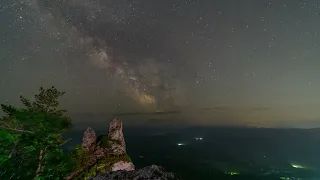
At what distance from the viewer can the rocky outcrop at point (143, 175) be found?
698cm

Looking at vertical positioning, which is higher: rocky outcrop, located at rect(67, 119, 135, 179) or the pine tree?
the pine tree

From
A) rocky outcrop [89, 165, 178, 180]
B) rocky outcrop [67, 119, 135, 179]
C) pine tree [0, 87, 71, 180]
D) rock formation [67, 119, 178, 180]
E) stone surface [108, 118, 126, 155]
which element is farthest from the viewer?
stone surface [108, 118, 126, 155]

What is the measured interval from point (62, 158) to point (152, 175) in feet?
37.0

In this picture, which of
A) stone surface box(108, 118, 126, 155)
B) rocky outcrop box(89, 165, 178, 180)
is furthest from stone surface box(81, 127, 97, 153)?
rocky outcrop box(89, 165, 178, 180)

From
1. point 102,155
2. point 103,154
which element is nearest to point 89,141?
point 103,154

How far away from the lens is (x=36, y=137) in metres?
12.0

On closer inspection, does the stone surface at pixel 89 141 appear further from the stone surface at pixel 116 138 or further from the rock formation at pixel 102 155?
the stone surface at pixel 116 138

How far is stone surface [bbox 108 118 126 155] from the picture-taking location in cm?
5494

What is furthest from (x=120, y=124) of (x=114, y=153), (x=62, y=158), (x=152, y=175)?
(x=152, y=175)

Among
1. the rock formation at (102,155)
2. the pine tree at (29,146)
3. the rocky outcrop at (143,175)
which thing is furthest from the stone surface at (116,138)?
the rocky outcrop at (143,175)

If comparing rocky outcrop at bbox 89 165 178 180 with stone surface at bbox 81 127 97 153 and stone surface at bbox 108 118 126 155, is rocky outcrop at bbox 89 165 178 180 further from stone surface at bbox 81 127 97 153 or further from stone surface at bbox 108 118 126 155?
stone surface at bbox 81 127 97 153

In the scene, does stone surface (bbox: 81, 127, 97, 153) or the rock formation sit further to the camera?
stone surface (bbox: 81, 127, 97, 153)

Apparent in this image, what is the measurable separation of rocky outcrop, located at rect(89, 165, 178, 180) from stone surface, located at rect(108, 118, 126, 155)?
4921cm

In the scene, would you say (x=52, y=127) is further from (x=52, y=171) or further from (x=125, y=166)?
(x=125, y=166)
